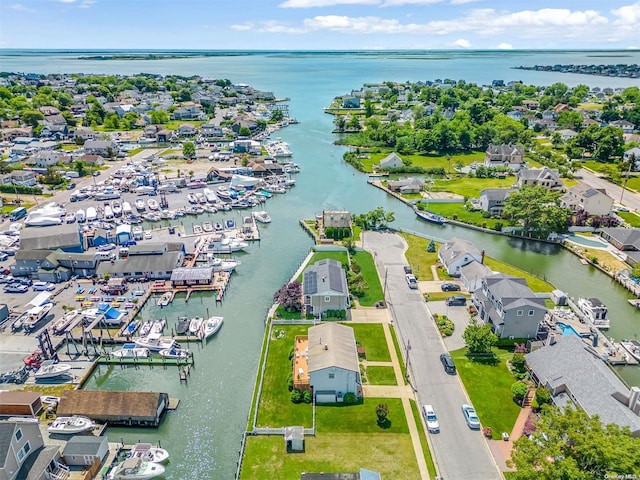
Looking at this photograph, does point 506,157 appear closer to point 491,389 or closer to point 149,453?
point 491,389

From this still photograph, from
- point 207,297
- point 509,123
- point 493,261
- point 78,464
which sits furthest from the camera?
point 509,123

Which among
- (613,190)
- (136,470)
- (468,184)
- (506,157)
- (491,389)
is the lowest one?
(136,470)

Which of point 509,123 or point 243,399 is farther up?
point 509,123

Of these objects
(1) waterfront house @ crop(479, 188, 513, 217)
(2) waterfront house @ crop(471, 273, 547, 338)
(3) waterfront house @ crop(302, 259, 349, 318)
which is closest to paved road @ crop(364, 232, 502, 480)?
(3) waterfront house @ crop(302, 259, 349, 318)

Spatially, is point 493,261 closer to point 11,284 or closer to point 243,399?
point 243,399

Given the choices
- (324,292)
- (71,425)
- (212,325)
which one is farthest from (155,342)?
(324,292)

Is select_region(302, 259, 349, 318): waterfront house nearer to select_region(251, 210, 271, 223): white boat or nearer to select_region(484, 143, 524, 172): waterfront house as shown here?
select_region(251, 210, 271, 223): white boat

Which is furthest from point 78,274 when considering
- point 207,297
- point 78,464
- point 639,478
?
point 639,478
